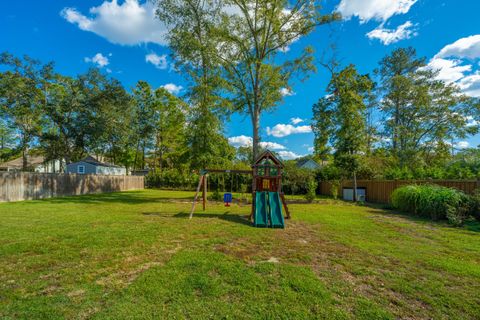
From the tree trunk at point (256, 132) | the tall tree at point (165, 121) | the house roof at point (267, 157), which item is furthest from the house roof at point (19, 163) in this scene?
the house roof at point (267, 157)

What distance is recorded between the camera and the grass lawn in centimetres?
253

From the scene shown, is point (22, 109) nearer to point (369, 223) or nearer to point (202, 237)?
point (202, 237)

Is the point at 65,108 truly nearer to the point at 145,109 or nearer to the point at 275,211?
the point at 145,109

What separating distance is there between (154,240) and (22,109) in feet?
76.2

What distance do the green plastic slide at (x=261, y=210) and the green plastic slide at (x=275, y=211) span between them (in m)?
0.20

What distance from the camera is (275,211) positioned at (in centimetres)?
776

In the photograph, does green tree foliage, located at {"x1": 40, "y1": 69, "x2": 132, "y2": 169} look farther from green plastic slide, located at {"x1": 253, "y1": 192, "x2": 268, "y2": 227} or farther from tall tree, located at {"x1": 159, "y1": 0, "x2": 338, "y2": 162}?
green plastic slide, located at {"x1": 253, "y1": 192, "x2": 268, "y2": 227}

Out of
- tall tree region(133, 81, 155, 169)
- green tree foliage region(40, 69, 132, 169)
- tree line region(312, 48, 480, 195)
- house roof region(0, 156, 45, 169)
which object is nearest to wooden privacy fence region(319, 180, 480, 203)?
tree line region(312, 48, 480, 195)

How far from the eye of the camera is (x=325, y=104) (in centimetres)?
1722

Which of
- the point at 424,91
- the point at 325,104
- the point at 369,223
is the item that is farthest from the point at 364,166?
the point at 424,91

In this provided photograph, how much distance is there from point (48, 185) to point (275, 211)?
15.5 meters

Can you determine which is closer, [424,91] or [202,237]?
[202,237]

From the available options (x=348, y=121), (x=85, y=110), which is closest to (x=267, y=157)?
(x=348, y=121)

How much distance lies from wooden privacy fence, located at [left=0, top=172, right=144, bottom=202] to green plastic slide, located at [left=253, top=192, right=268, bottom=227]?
45.0ft
